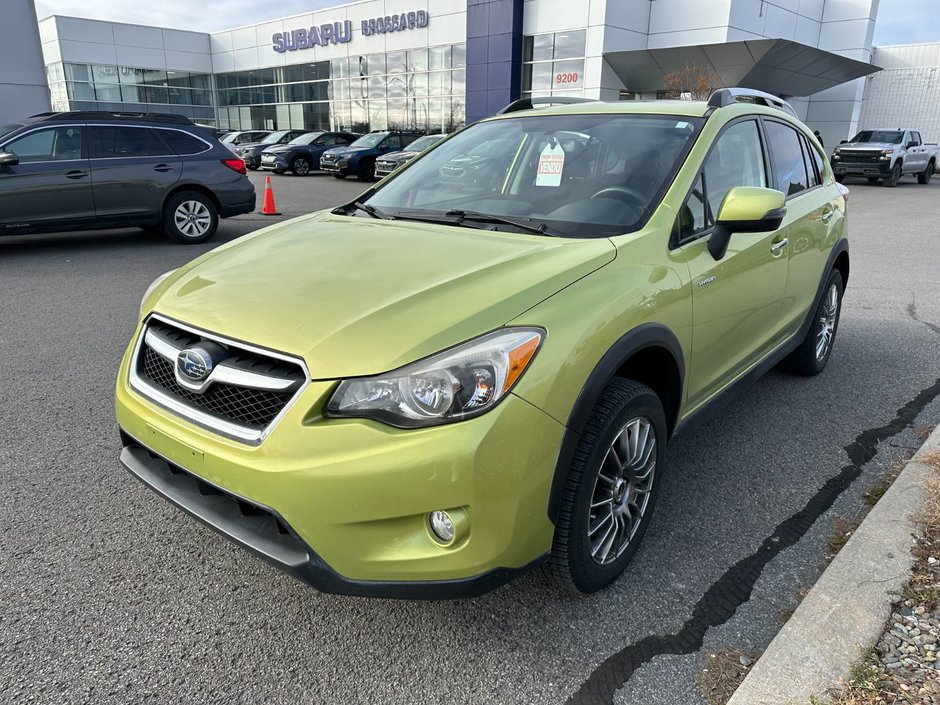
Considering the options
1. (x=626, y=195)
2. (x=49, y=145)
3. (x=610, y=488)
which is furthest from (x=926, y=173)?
(x=610, y=488)

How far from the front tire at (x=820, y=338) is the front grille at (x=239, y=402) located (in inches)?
144

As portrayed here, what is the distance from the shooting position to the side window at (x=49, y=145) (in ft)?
28.3

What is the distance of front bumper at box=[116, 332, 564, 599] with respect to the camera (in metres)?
1.95

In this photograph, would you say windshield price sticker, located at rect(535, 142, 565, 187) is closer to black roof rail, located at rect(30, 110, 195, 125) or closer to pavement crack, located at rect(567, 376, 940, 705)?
pavement crack, located at rect(567, 376, 940, 705)

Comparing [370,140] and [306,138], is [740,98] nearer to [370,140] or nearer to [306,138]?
[370,140]

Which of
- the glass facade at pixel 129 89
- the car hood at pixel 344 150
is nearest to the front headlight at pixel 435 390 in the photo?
the car hood at pixel 344 150

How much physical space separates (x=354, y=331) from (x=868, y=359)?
4690mm

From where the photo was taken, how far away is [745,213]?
287 centimetres

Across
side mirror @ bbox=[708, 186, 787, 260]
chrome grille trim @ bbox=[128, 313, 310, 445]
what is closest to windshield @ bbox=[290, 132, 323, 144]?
side mirror @ bbox=[708, 186, 787, 260]

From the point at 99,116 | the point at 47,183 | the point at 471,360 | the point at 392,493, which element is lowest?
the point at 392,493

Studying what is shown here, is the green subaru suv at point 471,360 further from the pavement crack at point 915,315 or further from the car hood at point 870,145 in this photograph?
the car hood at point 870,145

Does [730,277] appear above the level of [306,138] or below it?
above

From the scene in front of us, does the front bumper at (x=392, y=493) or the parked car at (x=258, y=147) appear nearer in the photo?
the front bumper at (x=392, y=493)

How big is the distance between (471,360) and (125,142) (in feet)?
30.2
